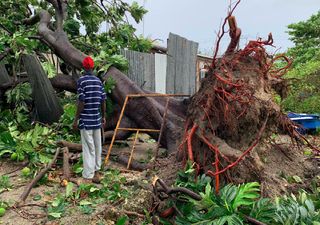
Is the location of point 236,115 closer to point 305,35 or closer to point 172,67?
point 172,67

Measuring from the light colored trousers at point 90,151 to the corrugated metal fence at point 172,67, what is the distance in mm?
2997

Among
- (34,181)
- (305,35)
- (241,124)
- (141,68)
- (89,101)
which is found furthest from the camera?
(305,35)

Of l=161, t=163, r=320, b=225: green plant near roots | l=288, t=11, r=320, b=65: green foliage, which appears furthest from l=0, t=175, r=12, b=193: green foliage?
l=288, t=11, r=320, b=65: green foliage

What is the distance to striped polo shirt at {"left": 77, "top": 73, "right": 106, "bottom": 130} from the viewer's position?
567 centimetres

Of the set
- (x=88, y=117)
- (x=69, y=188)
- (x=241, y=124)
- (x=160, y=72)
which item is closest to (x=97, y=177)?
(x=69, y=188)

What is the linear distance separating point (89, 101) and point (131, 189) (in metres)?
1.50

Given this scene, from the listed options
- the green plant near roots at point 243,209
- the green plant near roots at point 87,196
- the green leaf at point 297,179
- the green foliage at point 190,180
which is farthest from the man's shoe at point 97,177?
the green leaf at point 297,179

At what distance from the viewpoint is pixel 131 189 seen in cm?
493

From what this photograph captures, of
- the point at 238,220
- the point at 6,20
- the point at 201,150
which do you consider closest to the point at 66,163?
the point at 201,150

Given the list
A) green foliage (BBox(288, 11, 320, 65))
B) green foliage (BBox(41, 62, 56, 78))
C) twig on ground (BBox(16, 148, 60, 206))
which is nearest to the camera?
twig on ground (BBox(16, 148, 60, 206))

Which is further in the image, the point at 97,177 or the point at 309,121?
the point at 309,121

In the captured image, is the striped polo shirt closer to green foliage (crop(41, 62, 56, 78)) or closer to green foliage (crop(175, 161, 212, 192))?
green foliage (crop(175, 161, 212, 192))

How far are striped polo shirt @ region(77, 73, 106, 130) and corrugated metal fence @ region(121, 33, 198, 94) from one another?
289cm

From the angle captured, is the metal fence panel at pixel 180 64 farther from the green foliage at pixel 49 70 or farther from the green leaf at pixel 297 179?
the green leaf at pixel 297 179
